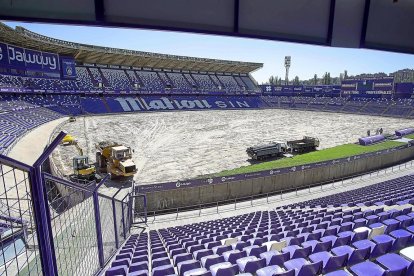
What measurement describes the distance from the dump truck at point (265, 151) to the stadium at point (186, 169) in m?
0.28

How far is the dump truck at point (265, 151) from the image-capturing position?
88.3ft

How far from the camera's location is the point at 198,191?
1720cm

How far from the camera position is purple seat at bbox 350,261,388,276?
510 cm

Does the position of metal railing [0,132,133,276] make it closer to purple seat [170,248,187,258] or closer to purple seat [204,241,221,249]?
purple seat [170,248,187,258]

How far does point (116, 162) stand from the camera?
851 inches

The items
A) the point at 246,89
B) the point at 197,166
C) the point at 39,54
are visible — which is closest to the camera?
the point at 197,166

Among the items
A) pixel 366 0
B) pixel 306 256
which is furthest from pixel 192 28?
pixel 306 256

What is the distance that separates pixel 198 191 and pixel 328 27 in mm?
12749

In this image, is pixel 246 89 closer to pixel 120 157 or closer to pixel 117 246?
pixel 120 157

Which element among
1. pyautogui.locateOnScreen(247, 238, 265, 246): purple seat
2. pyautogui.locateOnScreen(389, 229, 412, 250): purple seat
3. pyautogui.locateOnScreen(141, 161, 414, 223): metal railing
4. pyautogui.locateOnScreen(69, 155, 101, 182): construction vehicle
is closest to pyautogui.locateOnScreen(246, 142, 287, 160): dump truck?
pyautogui.locateOnScreen(141, 161, 414, 223): metal railing

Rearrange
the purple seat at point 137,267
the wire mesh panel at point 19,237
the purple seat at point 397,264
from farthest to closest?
→ 1. the purple seat at point 137,267
2. the purple seat at point 397,264
3. the wire mesh panel at point 19,237

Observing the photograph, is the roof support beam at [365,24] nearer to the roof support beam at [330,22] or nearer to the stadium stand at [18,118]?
the roof support beam at [330,22]

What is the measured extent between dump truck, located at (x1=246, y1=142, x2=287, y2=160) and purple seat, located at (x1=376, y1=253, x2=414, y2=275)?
21.3m

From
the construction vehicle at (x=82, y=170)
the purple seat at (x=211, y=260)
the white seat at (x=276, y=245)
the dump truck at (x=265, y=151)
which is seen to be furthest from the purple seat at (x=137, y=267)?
the dump truck at (x=265, y=151)
